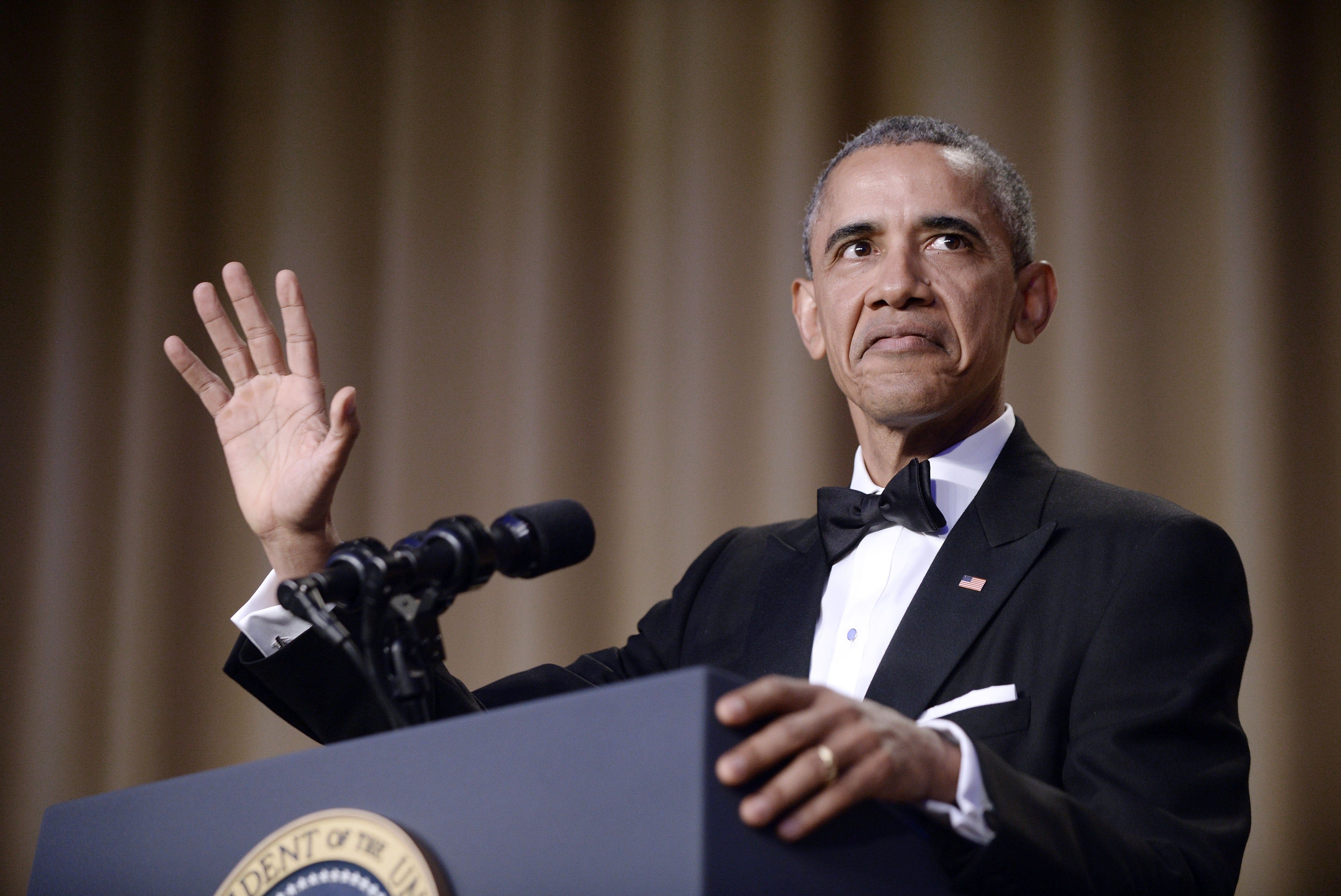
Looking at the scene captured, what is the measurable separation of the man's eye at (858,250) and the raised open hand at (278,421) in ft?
2.43

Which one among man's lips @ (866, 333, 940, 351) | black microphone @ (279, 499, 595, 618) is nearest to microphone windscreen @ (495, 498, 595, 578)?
black microphone @ (279, 499, 595, 618)

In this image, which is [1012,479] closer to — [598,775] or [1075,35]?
[598,775]

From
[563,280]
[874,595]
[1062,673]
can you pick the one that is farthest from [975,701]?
[563,280]

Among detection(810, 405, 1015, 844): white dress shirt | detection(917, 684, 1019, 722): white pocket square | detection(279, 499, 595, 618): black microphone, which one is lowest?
detection(917, 684, 1019, 722): white pocket square

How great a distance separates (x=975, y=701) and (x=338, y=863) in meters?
0.72

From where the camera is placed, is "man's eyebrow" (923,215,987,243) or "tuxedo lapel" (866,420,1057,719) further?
"man's eyebrow" (923,215,987,243)

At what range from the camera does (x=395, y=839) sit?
0.80m

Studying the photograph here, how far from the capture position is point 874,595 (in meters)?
1.59

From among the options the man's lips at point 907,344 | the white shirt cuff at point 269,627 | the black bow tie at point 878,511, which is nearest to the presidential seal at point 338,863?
the white shirt cuff at point 269,627

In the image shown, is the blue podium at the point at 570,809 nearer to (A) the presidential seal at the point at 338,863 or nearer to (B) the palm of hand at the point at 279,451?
(A) the presidential seal at the point at 338,863

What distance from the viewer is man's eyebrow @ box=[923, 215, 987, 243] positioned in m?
1.71

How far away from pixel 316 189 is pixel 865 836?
8.69ft

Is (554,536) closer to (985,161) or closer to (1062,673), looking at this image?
(1062,673)

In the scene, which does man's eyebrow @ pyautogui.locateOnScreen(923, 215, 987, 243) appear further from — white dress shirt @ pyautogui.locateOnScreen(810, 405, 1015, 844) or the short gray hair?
white dress shirt @ pyautogui.locateOnScreen(810, 405, 1015, 844)
